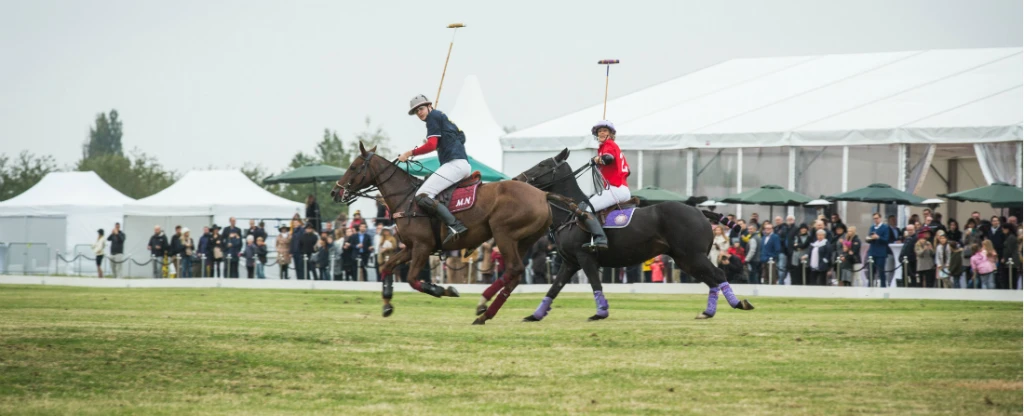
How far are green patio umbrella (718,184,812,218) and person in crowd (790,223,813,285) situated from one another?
2.76m

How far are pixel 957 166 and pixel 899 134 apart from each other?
5.12m

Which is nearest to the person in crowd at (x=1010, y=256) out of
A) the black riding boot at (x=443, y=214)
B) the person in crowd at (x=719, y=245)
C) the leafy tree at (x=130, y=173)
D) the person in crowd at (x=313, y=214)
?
the person in crowd at (x=719, y=245)

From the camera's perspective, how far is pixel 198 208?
43.1 m

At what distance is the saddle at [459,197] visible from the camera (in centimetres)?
1558

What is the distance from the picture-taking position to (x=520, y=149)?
38625 mm

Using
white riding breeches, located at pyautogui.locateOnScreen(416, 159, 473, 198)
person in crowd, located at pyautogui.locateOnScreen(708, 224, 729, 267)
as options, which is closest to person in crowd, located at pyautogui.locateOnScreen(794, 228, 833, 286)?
person in crowd, located at pyautogui.locateOnScreen(708, 224, 729, 267)

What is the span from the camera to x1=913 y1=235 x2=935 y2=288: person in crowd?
27.2 m

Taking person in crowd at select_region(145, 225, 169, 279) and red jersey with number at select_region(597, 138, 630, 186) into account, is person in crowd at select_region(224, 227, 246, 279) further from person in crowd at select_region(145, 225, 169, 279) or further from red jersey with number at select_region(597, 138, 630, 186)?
red jersey with number at select_region(597, 138, 630, 186)

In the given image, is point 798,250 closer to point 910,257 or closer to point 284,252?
point 910,257

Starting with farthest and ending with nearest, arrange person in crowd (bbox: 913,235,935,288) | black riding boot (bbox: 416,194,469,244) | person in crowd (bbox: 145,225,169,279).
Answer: person in crowd (bbox: 145,225,169,279) < person in crowd (bbox: 913,235,935,288) < black riding boot (bbox: 416,194,469,244)

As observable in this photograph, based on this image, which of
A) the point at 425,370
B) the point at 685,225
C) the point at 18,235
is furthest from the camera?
the point at 18,235

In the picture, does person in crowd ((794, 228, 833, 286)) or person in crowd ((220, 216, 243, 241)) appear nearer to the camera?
person in crowd ((794, 228, 833, 286))

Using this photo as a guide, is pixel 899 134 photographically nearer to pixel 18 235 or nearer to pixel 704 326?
pixel 704 326

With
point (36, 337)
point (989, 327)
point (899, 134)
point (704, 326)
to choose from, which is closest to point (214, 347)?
point (36, 337)
